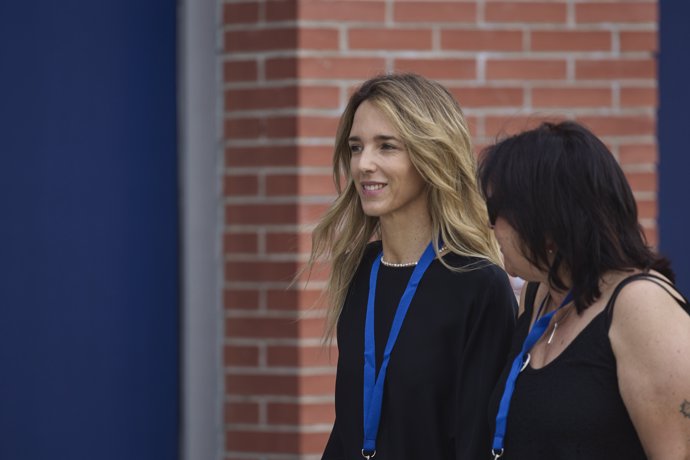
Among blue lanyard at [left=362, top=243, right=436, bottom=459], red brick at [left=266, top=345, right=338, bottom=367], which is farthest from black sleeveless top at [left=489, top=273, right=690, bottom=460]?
red brick at [left=266, top=345, right=338, bottom=367]

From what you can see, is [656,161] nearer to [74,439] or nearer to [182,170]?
[182,170]

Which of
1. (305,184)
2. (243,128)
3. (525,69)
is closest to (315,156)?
(305,184)

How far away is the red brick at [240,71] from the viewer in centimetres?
496

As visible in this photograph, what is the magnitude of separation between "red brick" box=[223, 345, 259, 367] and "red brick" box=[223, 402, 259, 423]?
152 mm

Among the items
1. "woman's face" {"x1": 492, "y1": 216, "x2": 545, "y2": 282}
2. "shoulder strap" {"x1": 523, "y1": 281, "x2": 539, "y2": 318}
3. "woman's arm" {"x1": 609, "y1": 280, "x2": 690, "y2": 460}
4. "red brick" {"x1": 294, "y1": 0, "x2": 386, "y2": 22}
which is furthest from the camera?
"red brick" {"x1": 294, "y1": 0, "x2": 386, "y2": 22}

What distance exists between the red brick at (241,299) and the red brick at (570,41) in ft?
4.65

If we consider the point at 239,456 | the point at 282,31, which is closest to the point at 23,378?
the point at 239,456

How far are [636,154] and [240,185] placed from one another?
152 cm

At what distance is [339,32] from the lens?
486 cm

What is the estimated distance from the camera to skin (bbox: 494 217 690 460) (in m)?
2.61

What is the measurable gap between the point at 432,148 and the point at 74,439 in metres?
2.34

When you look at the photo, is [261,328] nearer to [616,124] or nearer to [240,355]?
[240,355]

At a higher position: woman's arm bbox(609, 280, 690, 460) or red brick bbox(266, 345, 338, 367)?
woman's arm bbox(609, 280, 690, 460)

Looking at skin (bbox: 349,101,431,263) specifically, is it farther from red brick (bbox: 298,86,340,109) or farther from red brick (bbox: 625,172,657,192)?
red brick (bbox: 625,172,657,192)
